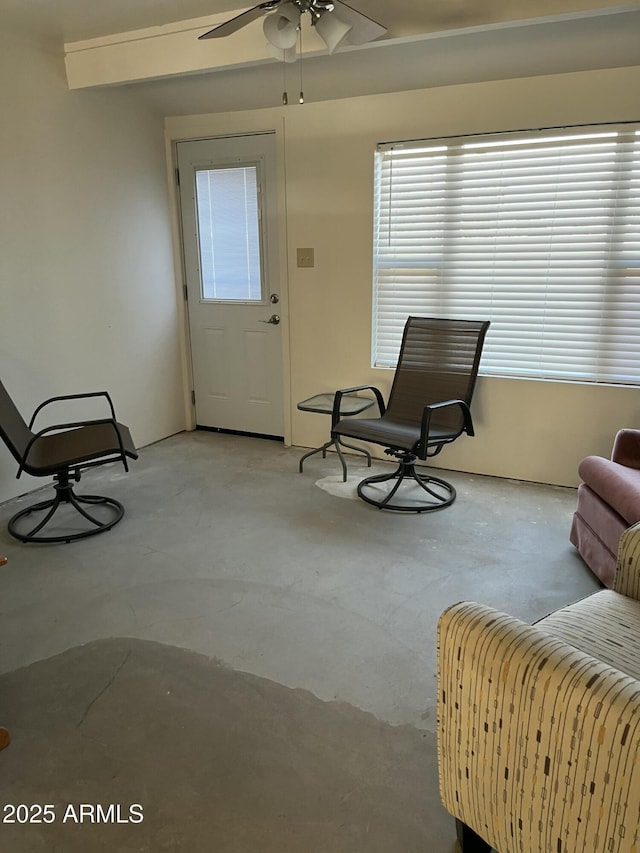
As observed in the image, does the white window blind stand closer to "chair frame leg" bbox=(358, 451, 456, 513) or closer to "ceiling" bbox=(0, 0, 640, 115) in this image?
"ceiling" bbox=(0, 0, 640, 115)

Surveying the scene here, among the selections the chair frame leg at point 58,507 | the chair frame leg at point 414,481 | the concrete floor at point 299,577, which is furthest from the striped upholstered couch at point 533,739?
the chair frame leg at point 58,507

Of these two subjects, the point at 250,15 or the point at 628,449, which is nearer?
the point at 250,15

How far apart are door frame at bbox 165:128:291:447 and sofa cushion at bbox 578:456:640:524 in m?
2.29

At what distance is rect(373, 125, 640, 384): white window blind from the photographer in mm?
3334

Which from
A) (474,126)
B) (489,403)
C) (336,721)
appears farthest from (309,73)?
(336,721)

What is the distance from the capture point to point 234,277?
14.7ft

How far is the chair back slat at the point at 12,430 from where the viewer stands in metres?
2.88

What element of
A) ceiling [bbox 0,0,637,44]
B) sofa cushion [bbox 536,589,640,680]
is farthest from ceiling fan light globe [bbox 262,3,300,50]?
sofa cushion [bbox 536,589,640,680]

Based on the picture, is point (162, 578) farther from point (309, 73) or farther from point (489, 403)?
point (309, 73)

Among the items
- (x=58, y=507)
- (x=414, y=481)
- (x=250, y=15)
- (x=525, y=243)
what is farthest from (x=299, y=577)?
(x=525, y=243)

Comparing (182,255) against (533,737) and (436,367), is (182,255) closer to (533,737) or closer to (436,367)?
(436,367)

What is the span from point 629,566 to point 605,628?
293 mm

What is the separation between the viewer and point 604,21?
2863mm

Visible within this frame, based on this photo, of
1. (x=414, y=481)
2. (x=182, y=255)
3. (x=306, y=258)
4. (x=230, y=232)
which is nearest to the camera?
(x=414, y=481)
